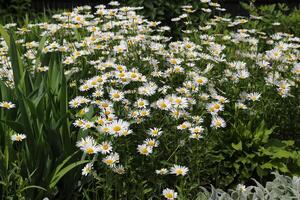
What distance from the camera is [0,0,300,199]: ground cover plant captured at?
2.60 meters

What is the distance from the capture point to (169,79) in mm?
3232

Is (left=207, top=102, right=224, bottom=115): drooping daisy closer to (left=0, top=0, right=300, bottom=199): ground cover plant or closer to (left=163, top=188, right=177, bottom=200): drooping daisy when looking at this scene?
(left=0, top=0, right=300, bottom=199): ground cover plant

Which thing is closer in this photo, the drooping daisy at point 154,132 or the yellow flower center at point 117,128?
the yellow flower center at point 117,128

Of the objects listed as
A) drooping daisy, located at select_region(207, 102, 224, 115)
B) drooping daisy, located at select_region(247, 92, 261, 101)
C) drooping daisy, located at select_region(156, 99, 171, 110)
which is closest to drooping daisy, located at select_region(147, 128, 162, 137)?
drooping daisy, located at select_region(156, 99, 171, 110)

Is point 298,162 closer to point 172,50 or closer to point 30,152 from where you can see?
point 172,50

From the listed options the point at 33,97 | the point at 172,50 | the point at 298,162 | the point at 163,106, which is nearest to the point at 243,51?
the point at 172,50

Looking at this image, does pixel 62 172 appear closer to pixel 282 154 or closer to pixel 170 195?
pixel 170 195

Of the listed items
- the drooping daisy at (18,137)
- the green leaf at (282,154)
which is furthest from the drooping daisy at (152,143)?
the green leaf at (282,154)

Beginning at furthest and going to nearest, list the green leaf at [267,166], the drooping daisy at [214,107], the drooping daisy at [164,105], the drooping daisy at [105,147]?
the green leaf at [267,166]
the drooping daisy at [214,107]
the drooping daisy at [164,105]
the drooping daisy at [105,147]

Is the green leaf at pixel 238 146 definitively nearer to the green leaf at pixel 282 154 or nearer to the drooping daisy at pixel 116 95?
the green leaf at pixel 282 154

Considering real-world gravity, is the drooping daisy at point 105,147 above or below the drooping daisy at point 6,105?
below

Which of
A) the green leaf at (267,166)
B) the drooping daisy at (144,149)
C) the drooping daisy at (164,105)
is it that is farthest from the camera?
the green leaf at (267,166)

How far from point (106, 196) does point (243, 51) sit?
5.28 ft

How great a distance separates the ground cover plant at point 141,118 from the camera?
2.60m
